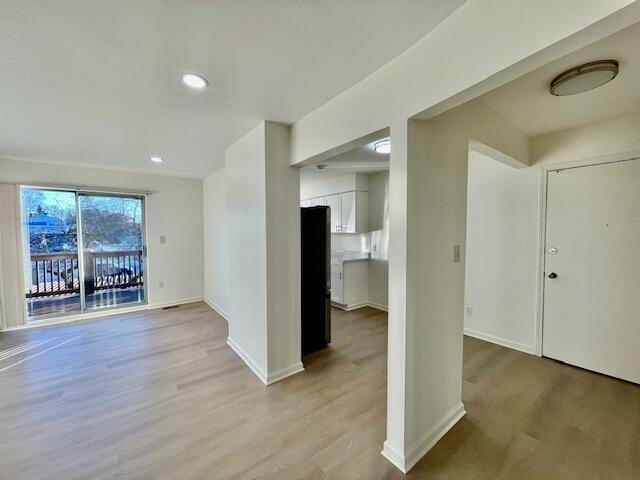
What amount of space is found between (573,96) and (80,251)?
6142mm

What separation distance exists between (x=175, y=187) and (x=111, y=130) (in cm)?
232

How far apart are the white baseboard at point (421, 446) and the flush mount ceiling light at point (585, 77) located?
230 cm

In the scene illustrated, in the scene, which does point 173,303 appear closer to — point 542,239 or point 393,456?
point 393,456

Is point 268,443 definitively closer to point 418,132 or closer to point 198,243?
point 418,132

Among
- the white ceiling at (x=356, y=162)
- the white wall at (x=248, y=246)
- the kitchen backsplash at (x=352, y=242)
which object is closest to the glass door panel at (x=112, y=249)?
the white wall at (x=248, y=246)

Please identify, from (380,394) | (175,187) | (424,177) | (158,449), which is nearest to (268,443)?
(158,449)

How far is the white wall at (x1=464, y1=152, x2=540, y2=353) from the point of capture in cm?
286

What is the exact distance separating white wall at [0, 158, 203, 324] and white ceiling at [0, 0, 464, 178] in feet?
5.59

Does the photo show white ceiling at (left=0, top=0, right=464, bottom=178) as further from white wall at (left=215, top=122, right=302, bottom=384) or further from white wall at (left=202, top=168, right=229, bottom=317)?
white wall at (left=202, top=168, right=229, bottom=317)

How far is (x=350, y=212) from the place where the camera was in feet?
15.1

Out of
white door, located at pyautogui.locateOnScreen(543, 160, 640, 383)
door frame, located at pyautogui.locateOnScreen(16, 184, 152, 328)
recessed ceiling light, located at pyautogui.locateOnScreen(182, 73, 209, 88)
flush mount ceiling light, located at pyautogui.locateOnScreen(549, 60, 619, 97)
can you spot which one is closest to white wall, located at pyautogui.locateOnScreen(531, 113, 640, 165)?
white door, located at pyautogui.locateOnScreen(543, 160, 640, 383)

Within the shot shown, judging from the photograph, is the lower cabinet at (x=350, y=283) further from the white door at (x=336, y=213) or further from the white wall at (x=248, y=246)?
the white wall at (x=248, y=246)

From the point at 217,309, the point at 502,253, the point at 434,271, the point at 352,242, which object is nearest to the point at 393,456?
the point at 434,271

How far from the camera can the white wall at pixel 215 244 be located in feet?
14.0
